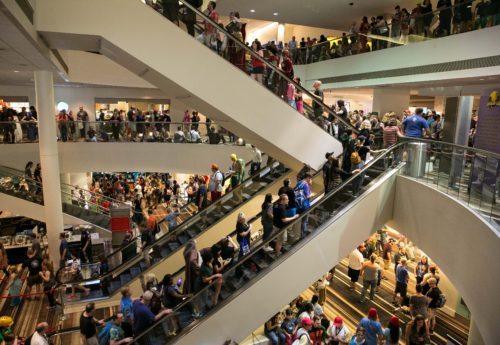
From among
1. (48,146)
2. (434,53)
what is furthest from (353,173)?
(48,146)

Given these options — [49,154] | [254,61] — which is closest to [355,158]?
[254,61]

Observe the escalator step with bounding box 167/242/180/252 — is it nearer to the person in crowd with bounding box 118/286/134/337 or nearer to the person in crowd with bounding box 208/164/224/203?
the person in crowd with bounding box 208/164/224/203

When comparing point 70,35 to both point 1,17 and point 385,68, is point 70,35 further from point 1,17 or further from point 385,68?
point 385,68

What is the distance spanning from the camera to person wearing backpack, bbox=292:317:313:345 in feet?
22.1

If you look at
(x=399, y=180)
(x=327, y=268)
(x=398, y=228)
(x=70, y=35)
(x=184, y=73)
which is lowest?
(x=327, y=268)

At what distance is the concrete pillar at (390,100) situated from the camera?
14.3 m

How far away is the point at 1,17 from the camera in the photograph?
13.2ft

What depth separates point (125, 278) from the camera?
912 centimetres

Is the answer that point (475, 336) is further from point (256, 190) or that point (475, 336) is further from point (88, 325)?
point (88, 325)

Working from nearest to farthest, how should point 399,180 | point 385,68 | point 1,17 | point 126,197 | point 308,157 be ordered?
point 1,17 → point 399,180 → point 308,157 → point 385,68 → point 126,197

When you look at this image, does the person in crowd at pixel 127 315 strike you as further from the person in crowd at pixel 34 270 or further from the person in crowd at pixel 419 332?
the person in crowd at pixel 419 332

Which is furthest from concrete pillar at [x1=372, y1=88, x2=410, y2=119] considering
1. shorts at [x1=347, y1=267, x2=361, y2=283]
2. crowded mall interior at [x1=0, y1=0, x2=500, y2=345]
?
shorts at [x1=347, y1=267, x2=361, y2=283]

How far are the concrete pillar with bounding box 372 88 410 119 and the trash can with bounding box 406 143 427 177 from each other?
7.72 meters

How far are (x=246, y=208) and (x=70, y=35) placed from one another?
593 centimetres
